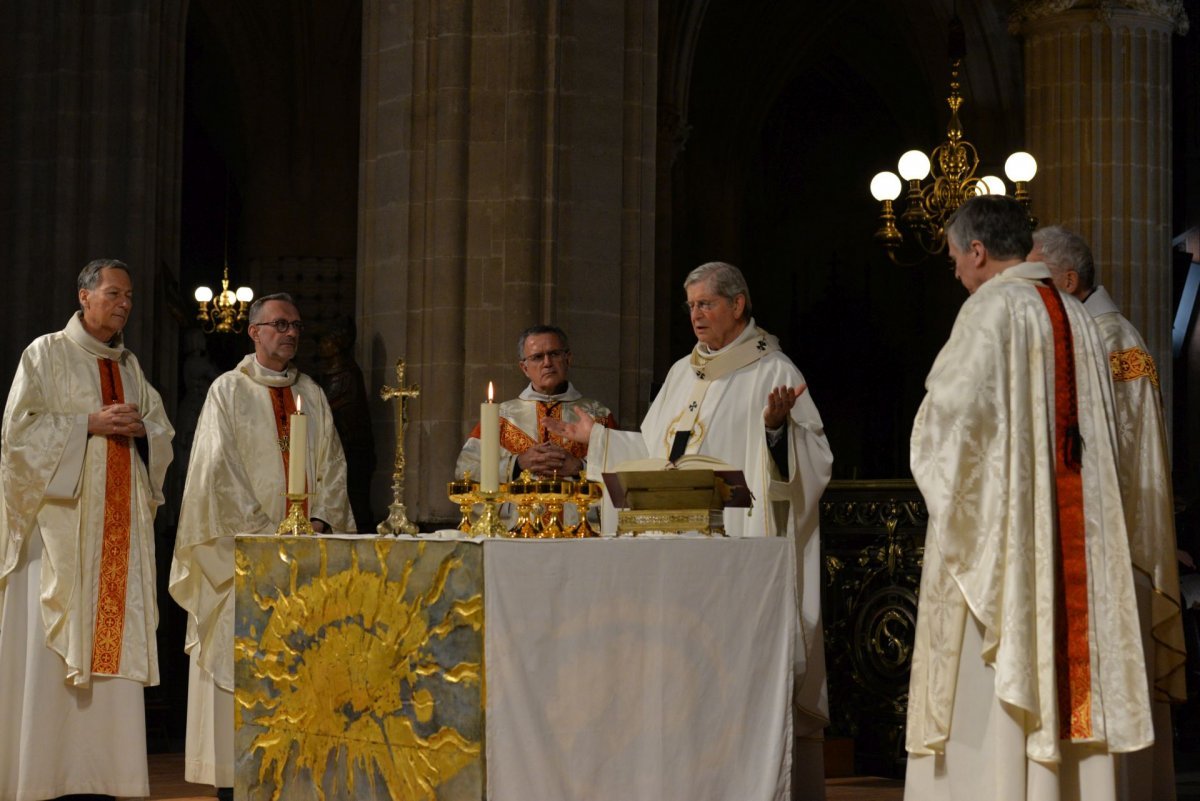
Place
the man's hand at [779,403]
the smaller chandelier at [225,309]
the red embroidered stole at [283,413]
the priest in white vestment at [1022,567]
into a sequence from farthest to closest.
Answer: the smaller chandelier at [225,309], the red embroidered stole at [283,413], the man's hand at [779,403], the priest in white vestment at [1022,567]

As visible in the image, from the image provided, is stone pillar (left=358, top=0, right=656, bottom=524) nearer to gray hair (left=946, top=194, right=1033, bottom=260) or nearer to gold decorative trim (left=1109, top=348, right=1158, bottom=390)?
gold decorative trim (left=1109, top=348, right=1158, bottom=390)

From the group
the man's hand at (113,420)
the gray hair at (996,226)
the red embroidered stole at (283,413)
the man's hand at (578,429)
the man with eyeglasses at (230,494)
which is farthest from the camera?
the red embroidered stole at (283,413)

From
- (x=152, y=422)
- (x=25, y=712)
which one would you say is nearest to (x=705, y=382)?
(x=152, y=422)

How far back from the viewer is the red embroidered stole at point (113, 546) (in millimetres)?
6316

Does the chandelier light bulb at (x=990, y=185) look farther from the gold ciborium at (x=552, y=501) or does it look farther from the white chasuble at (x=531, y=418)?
the gold ciborium at (x=552, y=501)

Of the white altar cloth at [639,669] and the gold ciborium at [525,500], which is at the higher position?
the gold ciborium at [525,500]

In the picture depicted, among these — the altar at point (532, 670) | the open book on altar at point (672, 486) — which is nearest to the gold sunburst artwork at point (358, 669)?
the altar at point (532, 670)

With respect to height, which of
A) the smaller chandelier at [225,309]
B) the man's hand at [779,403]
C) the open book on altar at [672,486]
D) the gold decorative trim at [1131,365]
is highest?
the smaller chandelier at [225,309]

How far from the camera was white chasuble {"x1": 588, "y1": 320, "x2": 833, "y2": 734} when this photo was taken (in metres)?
5.79

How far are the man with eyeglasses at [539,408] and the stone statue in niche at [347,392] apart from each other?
2.16 meters

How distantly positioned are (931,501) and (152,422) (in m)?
3.29

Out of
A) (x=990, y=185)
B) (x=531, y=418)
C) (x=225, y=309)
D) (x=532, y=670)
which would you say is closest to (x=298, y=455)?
(x=532, y=670)

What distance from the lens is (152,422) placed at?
21.8 ft

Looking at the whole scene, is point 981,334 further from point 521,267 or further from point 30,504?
point 521,267
